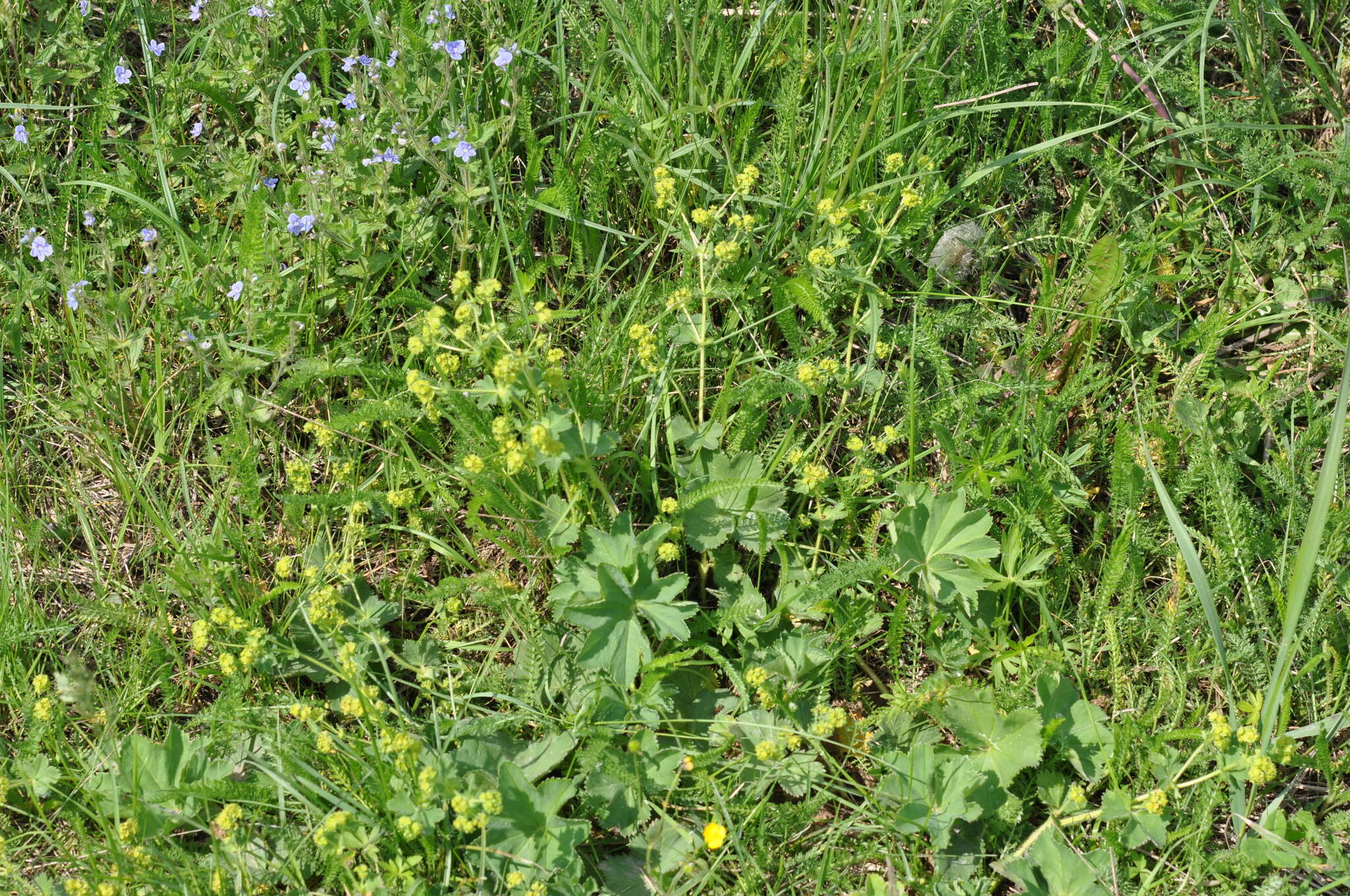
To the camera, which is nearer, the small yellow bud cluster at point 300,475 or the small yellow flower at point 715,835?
the small yellow flower at point 715,835

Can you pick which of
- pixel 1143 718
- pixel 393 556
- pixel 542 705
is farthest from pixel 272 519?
pixel 1143 718

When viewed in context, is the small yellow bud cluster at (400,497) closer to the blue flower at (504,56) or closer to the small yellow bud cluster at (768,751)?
the small yellow bud cluster at (768,751)

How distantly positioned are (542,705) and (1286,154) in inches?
101

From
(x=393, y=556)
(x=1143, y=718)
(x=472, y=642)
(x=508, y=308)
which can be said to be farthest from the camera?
(x=508, y=308)

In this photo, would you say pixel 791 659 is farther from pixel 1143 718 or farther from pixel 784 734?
pixel 1143 718

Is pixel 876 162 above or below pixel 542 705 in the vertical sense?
above

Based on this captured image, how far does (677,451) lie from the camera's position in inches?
115

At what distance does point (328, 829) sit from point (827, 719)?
1.02 m

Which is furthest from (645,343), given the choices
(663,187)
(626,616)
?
(626,616)

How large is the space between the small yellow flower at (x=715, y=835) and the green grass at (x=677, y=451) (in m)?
0.05

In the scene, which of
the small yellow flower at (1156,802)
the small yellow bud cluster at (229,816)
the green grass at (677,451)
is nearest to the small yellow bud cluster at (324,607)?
the green grass at (677,451)

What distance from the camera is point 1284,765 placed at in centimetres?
260

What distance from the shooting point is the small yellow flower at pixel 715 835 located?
235 cm

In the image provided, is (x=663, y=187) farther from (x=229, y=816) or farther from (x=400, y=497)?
(x=229, y=816)
